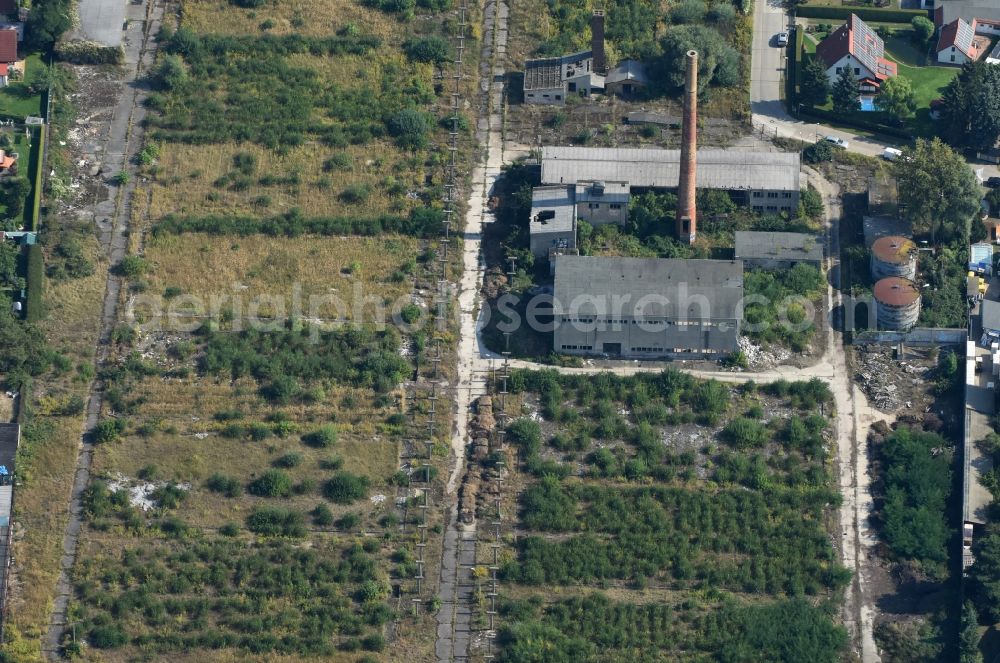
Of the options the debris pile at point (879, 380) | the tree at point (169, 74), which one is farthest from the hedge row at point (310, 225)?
the debris pile at point (879, 380)

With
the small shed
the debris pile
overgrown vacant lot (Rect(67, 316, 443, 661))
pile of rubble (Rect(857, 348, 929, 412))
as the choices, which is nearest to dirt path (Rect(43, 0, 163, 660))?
overgrown vacant lot (Rect(67, 316, 443, 661))

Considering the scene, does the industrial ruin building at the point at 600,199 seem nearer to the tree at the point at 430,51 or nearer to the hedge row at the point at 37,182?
the tree at the point at 430,51

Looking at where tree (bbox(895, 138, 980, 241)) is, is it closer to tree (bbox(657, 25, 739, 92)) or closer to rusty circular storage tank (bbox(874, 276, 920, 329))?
→ rusty circular storage tank (bbox(874, 276, 920, 329))

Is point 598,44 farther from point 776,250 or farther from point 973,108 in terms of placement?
point 973,108

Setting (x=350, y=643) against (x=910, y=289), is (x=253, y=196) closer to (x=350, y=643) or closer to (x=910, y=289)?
(x=350, y=643)

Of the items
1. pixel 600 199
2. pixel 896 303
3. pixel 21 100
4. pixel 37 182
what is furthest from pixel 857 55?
pixel 21 100

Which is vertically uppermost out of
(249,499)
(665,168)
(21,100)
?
(21,100)
